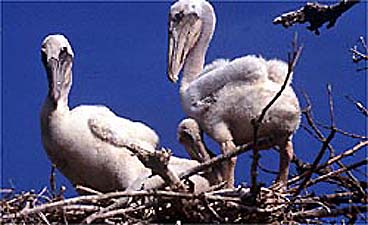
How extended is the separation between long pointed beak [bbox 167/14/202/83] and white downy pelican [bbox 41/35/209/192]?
1.38 feet

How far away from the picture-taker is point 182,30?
5.29 metres

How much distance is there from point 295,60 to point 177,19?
242cm

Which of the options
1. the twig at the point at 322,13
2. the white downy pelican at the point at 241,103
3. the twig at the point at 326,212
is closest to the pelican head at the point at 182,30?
the white downy pelican at the point at 241,103

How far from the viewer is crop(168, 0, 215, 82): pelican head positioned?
5180 mm

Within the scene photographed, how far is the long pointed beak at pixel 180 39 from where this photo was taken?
5.15 meters

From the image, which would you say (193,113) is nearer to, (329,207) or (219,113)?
(219,113)

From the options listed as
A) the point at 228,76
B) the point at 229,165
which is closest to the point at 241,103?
the point at 228,76

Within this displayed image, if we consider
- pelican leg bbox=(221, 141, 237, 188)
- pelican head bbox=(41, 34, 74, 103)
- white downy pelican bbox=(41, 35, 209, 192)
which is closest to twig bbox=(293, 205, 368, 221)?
pelican leg bbox=(221, 141, 237, 188)

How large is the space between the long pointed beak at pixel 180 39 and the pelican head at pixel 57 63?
625 millimetres

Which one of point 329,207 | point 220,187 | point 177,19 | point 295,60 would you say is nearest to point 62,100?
point 177,19

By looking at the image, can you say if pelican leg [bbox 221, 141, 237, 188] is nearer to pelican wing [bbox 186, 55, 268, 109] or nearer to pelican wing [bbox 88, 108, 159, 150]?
pelican wing [bbox 186, 55, 268, 109]

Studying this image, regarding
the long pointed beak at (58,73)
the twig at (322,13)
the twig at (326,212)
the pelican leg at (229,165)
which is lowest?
the twig at (326,212)

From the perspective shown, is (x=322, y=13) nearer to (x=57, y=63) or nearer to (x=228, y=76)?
(x=228, y=76)

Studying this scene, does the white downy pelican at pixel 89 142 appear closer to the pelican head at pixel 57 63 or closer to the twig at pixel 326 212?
the pelican head at pixel 57 63
